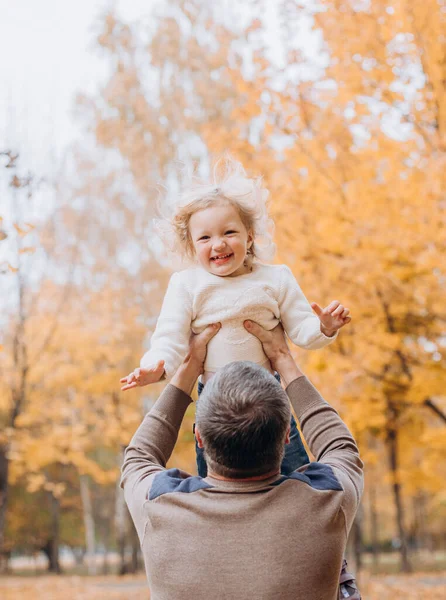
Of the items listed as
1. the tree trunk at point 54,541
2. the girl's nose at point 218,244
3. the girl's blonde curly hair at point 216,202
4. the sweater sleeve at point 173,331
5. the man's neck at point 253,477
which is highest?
the girl's blonde curly hair at point 216,202

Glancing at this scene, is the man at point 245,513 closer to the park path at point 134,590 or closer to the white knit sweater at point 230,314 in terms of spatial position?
the white knit sweater at point 230,314

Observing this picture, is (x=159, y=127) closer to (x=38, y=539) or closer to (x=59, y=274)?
(x=59, y=274)

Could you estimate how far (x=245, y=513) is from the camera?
1.55 meters

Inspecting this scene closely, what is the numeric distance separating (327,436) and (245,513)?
15.7 inches

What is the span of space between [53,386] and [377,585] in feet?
22.6

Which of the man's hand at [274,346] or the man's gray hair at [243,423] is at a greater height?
the man's hand at [274,346]

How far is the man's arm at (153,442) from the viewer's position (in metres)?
1.71

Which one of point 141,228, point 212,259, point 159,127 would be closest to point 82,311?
point 141,228

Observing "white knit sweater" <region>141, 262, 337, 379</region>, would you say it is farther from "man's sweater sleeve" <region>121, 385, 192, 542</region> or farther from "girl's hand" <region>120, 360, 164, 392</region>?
"man's sweater sleeve" <region>121, 385, 192, 542</region>

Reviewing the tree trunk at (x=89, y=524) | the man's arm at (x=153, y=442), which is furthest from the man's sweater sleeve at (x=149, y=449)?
the tree trunk at (x=89, y=524)

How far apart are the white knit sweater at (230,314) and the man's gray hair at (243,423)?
0.52 meters

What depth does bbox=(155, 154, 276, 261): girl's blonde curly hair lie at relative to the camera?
233 cm

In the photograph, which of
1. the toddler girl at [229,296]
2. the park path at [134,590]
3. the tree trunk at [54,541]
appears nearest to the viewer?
the toddler girl at [229,296]

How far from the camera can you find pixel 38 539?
2573 cm
